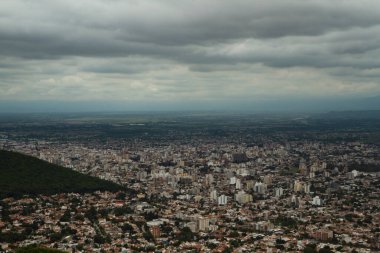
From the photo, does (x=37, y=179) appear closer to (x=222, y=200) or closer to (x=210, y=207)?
(x=210, y=207)

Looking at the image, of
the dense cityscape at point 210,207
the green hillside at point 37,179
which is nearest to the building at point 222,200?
the dense cityscape at point 210,207

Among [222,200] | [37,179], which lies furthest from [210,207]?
[37,179]

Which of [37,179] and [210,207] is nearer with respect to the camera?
[210,207]

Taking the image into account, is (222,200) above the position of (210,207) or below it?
above

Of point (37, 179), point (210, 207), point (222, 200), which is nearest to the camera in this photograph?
point (210, 207)

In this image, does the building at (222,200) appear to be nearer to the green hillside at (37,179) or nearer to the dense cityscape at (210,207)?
the dense cityscape at (210,207)

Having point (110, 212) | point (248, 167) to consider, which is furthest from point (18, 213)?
point (248, 167)

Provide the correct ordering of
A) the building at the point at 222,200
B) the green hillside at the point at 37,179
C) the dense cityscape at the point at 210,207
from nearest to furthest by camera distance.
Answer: the dense cityscape at the point at 210,207 < the green hillside at the point at 37,179 < the building at the point at 222,200
